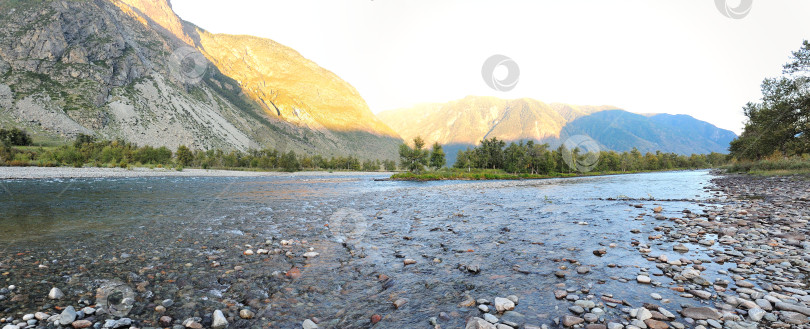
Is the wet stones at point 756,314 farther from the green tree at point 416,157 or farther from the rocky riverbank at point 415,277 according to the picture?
the green tree at point 416,157

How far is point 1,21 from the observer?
18188 cm

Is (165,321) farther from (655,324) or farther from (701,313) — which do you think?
(701,313)

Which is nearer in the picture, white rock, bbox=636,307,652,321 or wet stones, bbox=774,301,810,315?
wet stones, bbox=774,301,810,315

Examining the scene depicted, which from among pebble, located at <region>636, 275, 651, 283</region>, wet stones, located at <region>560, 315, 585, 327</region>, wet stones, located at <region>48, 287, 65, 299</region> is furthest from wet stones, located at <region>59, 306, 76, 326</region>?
pebble, located at <region>636, 275, 651, 283</region>

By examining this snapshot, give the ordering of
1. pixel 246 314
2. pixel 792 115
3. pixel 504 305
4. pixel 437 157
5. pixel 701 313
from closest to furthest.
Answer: pixel 701 313
pixel 246 314
pixel 504 305
pixel 792 115
pixel 437 157

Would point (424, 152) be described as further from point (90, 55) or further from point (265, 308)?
point (90, 55)

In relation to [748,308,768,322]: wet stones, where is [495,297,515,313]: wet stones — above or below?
below

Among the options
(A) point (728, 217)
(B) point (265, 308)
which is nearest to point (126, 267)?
(B) point (265, 308)

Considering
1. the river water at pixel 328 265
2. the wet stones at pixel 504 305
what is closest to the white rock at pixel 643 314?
the river water at pixel 328 265

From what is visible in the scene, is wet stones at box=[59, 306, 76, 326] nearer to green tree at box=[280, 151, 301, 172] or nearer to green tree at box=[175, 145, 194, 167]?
green tree at box=[175, 145, 194, 167]

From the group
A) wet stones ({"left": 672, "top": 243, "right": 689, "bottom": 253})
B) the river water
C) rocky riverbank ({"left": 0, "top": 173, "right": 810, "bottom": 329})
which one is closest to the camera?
rocky riverbank ({"left": 0, "top": 173, "right": 810, "bottom": 329})

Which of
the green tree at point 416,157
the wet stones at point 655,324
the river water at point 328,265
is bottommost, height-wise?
the river water at point 328,265

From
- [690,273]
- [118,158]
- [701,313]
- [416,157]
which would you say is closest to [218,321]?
[701,313]

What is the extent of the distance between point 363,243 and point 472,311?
590cm
